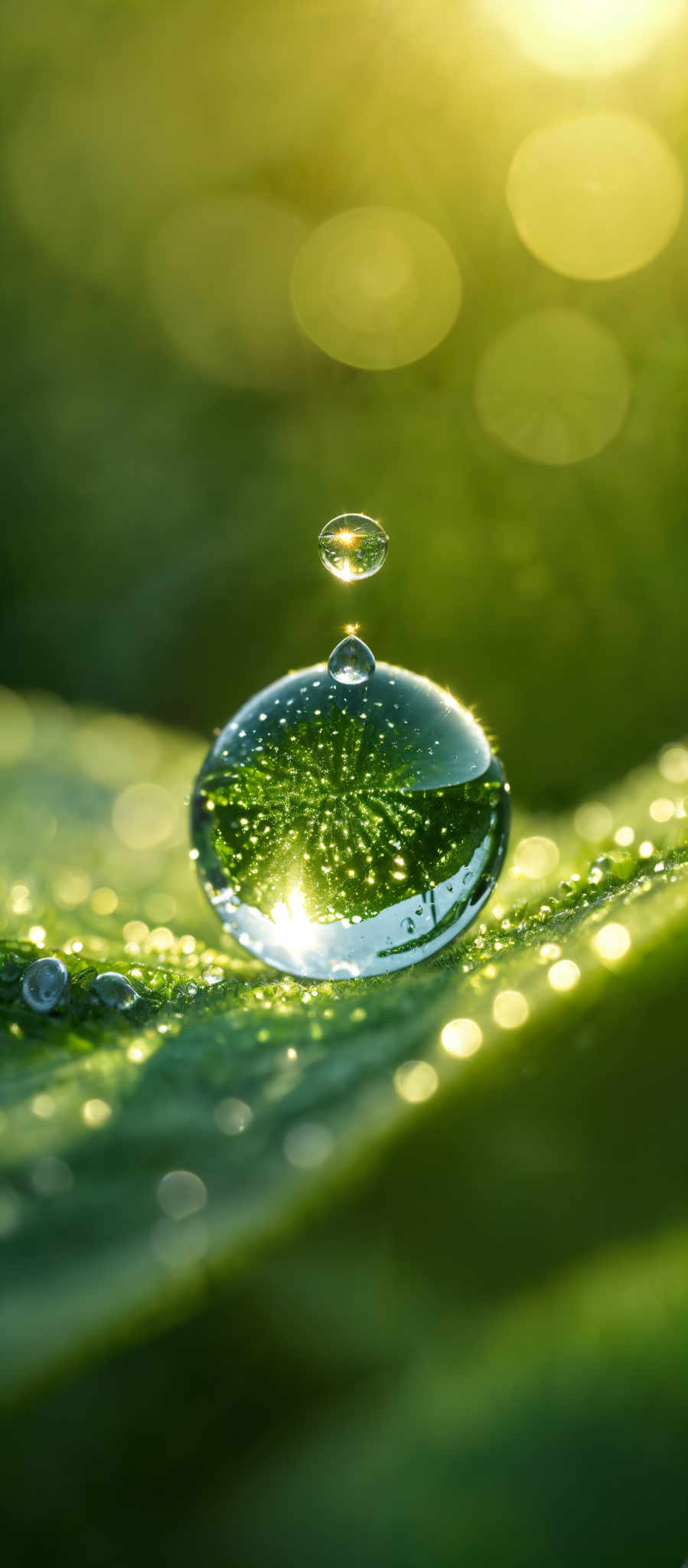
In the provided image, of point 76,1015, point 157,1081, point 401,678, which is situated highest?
point 401,678

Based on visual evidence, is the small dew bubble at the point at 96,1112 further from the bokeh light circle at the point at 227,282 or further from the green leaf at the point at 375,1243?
the bokeh light circle at the point at 227,282

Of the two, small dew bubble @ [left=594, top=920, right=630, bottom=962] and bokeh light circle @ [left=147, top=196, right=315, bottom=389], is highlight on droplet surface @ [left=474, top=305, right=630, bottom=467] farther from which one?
small dew bubble @ [left=594, top=920, right=630, bottom=962]

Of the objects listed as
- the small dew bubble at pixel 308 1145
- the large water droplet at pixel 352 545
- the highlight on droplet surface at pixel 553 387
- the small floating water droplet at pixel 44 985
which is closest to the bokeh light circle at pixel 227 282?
the highlight on droplet surface at pixel 553 387

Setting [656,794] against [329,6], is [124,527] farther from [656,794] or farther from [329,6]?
[656,794]

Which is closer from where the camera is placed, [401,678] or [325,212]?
[401,678]

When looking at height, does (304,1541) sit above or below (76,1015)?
below

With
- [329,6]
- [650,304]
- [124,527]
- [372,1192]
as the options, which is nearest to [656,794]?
[372,1192]

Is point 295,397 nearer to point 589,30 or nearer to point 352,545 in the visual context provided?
point 589,30
